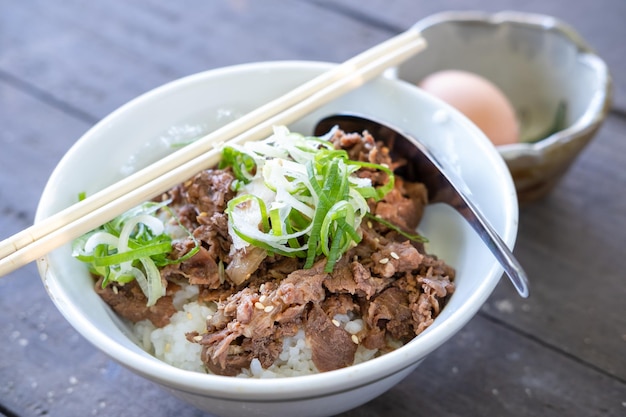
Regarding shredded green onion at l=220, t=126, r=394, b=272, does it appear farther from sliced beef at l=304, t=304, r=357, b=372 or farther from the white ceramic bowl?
the white ceramic bowl

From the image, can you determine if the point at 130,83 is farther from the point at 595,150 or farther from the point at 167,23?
the point at 595,150

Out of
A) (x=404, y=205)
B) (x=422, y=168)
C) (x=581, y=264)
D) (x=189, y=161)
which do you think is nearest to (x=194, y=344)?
(x=189, y=161)

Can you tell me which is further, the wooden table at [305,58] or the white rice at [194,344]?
the wooden table at [305,58]

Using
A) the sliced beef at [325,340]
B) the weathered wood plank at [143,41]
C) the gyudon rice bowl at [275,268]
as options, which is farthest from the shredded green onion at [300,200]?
the weathered wood plank at [143,41]

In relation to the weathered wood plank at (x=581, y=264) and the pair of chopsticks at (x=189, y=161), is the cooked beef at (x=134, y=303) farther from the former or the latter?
the weathered wood plank at (x=581, y=264)

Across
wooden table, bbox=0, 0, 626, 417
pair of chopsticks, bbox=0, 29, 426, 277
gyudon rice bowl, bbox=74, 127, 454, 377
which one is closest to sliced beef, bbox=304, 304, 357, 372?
gyudon rice bowl, bbox=74, 127, 454, 377
